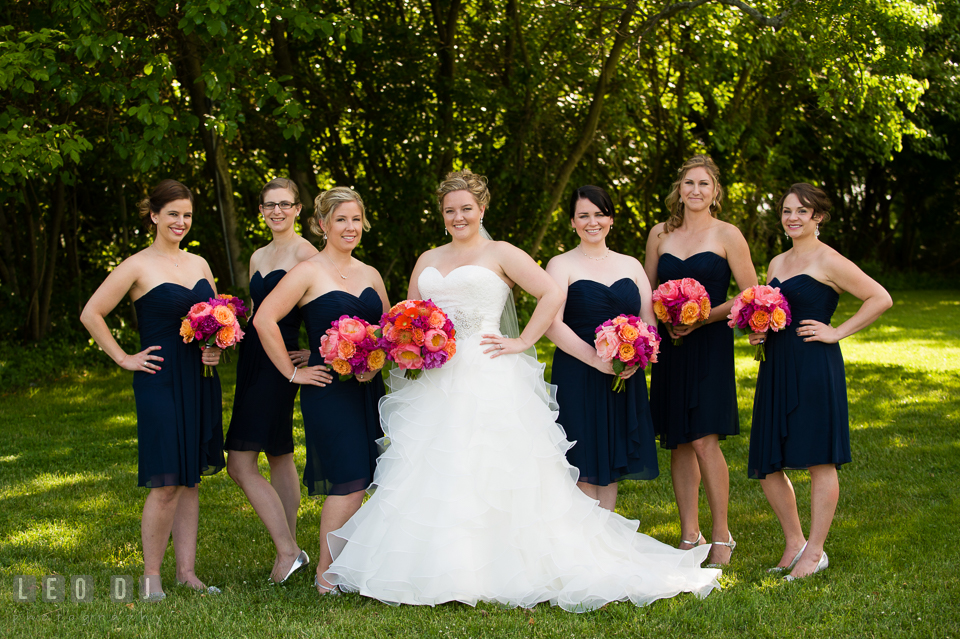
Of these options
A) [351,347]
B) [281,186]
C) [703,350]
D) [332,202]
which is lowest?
[703,350]

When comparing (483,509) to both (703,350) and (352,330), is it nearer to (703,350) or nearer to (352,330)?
(352,330)

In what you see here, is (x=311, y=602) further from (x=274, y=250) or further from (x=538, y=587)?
(x=274, y=250)

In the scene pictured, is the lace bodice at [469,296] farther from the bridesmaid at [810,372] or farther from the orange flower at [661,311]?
the bridesmaid at [810,372]

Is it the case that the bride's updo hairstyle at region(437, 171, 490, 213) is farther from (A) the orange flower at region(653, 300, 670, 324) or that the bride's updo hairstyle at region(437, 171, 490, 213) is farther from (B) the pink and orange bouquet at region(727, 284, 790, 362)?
(B) the pink and orange bouquet at region(727, 284, 790, 362)

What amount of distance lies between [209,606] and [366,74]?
10465 millimetres

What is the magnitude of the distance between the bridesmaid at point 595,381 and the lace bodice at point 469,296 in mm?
376

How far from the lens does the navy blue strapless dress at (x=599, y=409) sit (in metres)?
4.87

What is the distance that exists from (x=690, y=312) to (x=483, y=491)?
162cm

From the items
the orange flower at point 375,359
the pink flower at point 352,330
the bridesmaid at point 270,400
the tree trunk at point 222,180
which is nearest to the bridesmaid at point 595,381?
the orange flower at point 375,359

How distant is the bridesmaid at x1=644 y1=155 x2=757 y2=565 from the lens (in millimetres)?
5199

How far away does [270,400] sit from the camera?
199 inches

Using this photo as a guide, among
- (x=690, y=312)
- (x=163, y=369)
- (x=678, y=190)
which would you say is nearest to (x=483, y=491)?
(x=690, y=312)

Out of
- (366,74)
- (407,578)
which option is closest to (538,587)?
(407,578)

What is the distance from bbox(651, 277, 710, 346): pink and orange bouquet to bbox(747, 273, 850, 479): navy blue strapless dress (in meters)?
0.48
